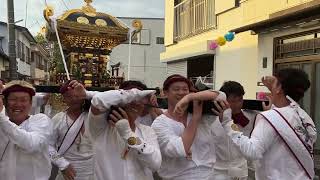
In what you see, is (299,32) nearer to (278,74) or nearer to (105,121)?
(278,74)

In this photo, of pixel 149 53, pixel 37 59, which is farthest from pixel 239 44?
pixel 37 59

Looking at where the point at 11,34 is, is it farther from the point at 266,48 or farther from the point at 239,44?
the point at 266,48

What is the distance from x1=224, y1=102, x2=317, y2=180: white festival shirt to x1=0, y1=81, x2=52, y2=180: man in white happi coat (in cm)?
135

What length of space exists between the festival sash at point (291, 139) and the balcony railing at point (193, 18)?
1125 centimetres

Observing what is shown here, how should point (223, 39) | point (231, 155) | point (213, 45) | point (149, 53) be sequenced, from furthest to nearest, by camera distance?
point (149, 53)
point (213, 45)
point (223, 39)
point (231, 155)

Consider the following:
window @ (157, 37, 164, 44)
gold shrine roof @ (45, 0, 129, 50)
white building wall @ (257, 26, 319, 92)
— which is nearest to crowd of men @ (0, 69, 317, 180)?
gold shrine roof @ (45, 0, 129, 50)

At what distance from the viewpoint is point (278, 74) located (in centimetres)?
316

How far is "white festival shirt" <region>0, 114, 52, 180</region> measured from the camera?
3.11 metres

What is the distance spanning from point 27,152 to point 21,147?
0.11 m

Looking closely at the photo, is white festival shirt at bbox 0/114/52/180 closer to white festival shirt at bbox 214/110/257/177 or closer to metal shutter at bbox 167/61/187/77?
white festival shirt at bbox 214/110/257/177

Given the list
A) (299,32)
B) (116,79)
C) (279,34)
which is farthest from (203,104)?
(279,34)

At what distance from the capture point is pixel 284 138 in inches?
119

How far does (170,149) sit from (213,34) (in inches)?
446

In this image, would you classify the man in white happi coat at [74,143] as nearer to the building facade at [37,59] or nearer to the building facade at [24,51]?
the building facade at [24,51]
